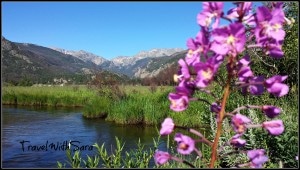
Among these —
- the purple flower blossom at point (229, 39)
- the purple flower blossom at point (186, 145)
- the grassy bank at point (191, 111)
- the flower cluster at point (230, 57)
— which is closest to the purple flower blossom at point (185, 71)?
the flower cluster at point (230, 57)

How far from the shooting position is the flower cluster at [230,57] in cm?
222

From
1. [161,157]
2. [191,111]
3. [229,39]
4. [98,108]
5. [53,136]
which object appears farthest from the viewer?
[98,108]

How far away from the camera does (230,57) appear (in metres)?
2.30

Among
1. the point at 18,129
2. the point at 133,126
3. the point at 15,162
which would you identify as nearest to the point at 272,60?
the point at 15,162

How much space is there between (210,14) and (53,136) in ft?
51.4

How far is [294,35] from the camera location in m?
9.44

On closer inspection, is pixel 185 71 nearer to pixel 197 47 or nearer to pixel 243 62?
pixel 197 47

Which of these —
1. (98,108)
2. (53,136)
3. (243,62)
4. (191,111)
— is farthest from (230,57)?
(98,108)

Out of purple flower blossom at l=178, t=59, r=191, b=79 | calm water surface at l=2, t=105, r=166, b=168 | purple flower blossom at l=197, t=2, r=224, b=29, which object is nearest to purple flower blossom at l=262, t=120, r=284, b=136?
purple flower blossom at l=178, t=59, r=191, b=79

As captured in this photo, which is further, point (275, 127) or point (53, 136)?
point (53, 136)

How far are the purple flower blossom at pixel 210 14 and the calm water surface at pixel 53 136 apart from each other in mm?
10144

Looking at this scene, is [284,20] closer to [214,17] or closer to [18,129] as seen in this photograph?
[214,17]

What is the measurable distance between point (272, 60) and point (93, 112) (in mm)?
15612

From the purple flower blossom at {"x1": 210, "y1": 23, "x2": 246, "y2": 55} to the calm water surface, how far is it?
1022cm
